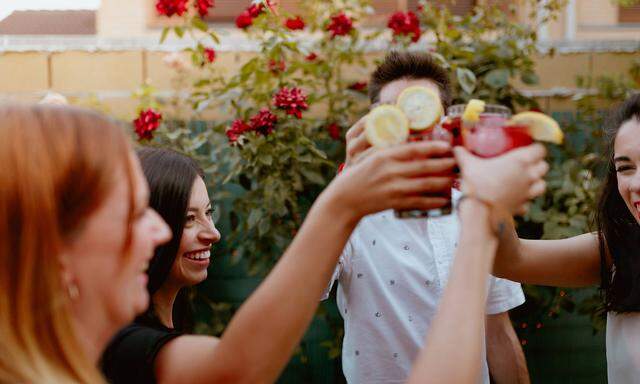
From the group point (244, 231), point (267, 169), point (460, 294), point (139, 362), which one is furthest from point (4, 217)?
point (244, 231)

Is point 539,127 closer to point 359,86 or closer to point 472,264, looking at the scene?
point 472,264

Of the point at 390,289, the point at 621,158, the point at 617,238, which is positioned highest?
the point at 621,158

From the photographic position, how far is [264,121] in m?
2.91

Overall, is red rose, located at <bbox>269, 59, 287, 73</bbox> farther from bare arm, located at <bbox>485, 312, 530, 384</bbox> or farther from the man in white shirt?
bare arm, located at <bbox>485, 312, 530, 384</bbox>

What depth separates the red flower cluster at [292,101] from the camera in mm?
2904

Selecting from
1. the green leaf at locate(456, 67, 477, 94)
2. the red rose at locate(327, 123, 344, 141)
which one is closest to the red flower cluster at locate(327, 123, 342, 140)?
the red rose at locate(327, 123, 344, 141)

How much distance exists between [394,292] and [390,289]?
0.6 inches

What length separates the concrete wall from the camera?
12.7 ft

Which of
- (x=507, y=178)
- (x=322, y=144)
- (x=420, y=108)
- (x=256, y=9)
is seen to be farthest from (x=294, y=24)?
(x=507, y=178)

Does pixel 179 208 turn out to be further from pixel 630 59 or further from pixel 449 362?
pixel 630 59

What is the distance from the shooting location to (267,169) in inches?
125

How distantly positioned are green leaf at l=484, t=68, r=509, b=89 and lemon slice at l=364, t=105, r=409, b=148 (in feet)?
7.49

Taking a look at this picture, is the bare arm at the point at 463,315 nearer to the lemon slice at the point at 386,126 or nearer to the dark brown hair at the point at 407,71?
the lemon slice at the point at 386,126

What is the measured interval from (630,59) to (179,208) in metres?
3.07
